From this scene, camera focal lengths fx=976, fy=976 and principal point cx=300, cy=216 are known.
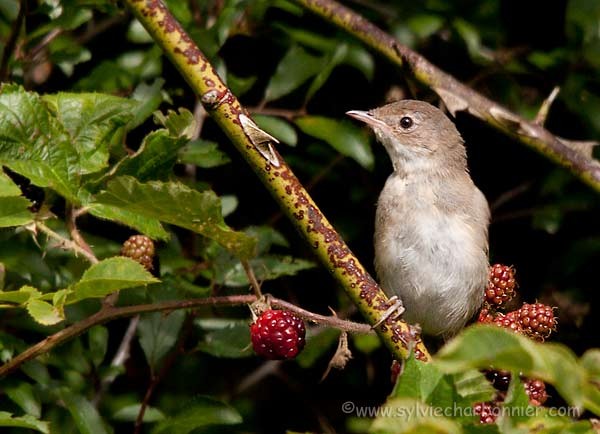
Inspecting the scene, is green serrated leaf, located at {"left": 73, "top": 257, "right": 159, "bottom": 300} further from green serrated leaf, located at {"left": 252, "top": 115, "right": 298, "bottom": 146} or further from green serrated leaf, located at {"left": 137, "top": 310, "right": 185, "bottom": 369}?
green serrated leaf, located at {"left": 252, "top": 115, "right": 298, "bottom": 146}

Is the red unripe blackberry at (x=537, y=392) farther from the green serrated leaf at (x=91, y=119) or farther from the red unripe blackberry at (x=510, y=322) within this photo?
the green serrated leaf at (x=91, y=119)

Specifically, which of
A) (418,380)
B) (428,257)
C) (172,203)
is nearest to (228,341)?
(428,257)

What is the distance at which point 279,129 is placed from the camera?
373 centimetres

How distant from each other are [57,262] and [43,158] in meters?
1.02

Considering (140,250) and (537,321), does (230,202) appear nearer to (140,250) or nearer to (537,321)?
Answer: (140,250)

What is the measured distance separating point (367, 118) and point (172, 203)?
2082 mm

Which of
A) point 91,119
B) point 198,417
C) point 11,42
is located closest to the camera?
point 91,119

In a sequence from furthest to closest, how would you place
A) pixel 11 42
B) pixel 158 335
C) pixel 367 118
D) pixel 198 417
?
pixel 367 118, pixel 158 335, pixel 11 42, pixel 198 417

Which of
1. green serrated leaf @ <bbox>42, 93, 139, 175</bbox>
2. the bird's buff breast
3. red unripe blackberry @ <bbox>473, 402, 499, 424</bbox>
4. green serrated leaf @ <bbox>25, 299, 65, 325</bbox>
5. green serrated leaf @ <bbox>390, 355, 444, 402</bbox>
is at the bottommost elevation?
the bird's buff breast

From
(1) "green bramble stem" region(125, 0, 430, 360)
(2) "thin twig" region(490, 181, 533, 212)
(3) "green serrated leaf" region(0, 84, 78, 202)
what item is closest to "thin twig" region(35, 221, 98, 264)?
(3) "green serrated leaf" region(0, 84, 78, 202)

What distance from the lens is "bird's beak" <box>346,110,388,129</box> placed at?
13.1ft

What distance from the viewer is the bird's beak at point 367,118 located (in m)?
3.99

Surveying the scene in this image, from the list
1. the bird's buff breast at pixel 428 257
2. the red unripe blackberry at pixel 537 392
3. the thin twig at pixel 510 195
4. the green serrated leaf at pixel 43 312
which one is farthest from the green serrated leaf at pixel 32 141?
the thin twig at pixel 510 195

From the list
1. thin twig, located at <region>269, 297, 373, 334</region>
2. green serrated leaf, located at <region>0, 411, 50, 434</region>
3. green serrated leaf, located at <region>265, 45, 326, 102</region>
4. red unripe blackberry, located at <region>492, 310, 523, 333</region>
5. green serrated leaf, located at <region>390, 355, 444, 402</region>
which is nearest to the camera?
green serrated leaf, located at <region>390, 355, 444, 402</region>
